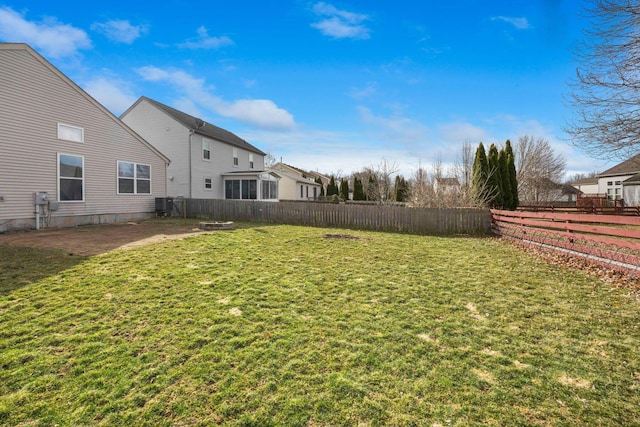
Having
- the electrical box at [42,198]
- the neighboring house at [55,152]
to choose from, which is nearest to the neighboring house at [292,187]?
the neighboring house at [55,152]

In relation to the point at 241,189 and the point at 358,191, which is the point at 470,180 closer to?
the point at 241,189

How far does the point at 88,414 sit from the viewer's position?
2049mm

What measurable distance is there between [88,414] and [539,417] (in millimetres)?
3242

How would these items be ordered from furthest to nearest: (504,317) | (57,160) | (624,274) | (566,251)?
(57,160) → (566,251) → (624,274) → (504,317)

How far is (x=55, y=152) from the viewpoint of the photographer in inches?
422

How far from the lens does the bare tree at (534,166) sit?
1092 inches

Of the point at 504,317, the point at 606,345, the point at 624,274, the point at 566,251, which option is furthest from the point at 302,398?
the point at 566,251

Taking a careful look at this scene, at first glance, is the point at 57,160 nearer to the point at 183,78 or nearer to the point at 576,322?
the point at 183,78

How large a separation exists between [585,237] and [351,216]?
8.17 metres

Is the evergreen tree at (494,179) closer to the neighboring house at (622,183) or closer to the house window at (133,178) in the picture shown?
the neighboring house at (622,183)

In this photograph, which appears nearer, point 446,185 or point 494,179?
point 494,179

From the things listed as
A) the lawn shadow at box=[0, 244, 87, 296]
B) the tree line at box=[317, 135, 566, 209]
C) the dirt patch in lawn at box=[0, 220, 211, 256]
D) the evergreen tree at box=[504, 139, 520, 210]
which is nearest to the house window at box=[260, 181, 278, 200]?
the tree line at box=[317, 135, 566, 209]

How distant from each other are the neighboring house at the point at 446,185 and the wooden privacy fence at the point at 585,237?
13.2 ft

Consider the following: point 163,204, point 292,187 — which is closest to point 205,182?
point 163,204
